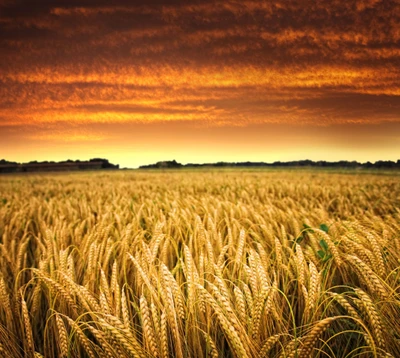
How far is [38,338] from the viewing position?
5.06 ft

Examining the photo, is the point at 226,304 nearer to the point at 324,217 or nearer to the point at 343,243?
the point at 343,243

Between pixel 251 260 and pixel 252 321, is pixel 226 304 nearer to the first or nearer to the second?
pixel 252 321

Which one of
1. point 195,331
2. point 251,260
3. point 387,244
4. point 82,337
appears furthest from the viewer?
point 387,244

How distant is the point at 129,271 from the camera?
210cm

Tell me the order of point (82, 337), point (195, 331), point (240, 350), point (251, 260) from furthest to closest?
point (251, 260) < point (195, 331) < point (82, 337) < point (240, 350)

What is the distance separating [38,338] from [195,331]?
0.86 meters

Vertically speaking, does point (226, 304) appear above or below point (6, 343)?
above

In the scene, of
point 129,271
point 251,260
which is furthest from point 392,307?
point 129,271

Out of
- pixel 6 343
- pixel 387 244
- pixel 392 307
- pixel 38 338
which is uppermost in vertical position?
pixel 387 244

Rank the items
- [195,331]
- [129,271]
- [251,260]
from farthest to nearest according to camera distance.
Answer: [129,271]
[251,260]
[195,331]

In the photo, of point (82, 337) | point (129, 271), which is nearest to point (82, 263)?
point (129, 271)

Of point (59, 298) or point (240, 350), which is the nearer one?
point (240, 350)

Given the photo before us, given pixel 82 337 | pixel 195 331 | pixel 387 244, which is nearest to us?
pixel 82 337

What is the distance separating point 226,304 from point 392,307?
0.88 metres
